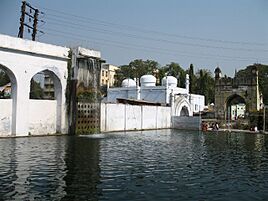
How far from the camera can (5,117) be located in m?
26.5

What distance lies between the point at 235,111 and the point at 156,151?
58086mm

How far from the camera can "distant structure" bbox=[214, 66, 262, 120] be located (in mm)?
53812

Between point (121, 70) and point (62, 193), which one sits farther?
point (121, 70)

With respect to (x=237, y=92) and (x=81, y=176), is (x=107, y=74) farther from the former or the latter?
(x=81, y=176)

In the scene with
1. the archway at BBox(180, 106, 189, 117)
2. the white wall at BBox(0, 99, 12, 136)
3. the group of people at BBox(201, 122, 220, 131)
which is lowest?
the group of people at BBox(201, 122, 220, 131)

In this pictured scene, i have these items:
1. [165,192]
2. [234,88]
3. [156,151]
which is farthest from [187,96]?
[165,192]

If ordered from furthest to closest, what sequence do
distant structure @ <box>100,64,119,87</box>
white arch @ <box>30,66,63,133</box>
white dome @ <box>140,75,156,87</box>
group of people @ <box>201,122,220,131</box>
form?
distant structure @ <box>100,64,119,87</box>, white dome @ <box>140,75,156,87</box>, group of people @ <box>201,122,220,131</box>, white arch @ <box>30,66,63,133</box>

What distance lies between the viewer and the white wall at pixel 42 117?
2850 cm

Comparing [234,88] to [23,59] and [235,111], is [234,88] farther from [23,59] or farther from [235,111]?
[23,59]

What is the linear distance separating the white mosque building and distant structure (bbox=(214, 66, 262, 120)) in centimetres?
464

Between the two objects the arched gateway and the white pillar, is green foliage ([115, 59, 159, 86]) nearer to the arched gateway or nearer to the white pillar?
the arched gateway

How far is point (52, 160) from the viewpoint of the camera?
1525cm

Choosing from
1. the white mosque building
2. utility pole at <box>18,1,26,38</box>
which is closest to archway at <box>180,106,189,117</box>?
the white mosque building

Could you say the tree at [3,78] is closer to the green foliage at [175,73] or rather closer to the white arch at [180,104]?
the green foliage at [175,73]
